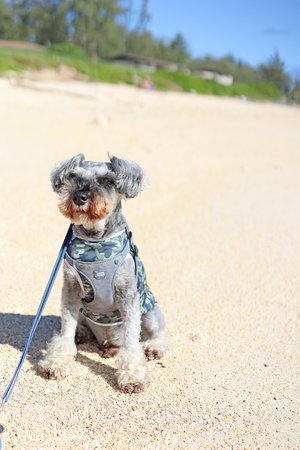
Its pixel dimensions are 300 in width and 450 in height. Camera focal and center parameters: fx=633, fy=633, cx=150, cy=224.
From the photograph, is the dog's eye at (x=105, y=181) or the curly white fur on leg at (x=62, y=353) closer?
the dog's eye at (x=105, y=181)

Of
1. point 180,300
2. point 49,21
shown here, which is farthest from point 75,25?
point 180,300

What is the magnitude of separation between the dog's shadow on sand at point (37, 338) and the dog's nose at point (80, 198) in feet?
4.84

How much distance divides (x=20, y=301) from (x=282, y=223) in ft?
21.6

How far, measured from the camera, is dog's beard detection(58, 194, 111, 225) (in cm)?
515

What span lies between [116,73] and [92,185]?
55.4m

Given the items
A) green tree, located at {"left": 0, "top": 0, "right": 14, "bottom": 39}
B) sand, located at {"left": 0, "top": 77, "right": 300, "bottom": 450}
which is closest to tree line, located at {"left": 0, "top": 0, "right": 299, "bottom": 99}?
green tree, located at {"left": 0, "top": 0, "right": 14, "bottom": 39}

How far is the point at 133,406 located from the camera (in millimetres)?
A: 5215

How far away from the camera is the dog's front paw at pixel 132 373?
17.8 ft

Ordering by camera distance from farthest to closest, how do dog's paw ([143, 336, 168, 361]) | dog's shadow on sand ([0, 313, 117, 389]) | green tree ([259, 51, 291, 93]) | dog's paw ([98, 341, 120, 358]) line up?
green tree ([259, 51, 291, 93]) < dog's paw ([143, 336, 168, 361]) < dog's paw ([98, 341, 120, 358]) < dog's shadow on sand ([0, 313, 117, 389])

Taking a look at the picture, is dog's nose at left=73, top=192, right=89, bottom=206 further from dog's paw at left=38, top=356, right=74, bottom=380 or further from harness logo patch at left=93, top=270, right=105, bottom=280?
dog's paw at left=38, top=356, right=74, bottom=380

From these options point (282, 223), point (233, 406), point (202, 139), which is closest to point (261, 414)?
point (233, 406)

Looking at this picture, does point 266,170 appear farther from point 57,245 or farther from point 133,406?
point 133,406

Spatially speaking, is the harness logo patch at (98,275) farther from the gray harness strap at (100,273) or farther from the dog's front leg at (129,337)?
Answer: the dog's front leg at (129,337)

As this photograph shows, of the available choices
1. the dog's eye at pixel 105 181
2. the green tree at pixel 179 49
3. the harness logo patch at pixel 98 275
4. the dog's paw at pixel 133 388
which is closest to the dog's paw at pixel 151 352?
the dog's paw at pixel 133 388
